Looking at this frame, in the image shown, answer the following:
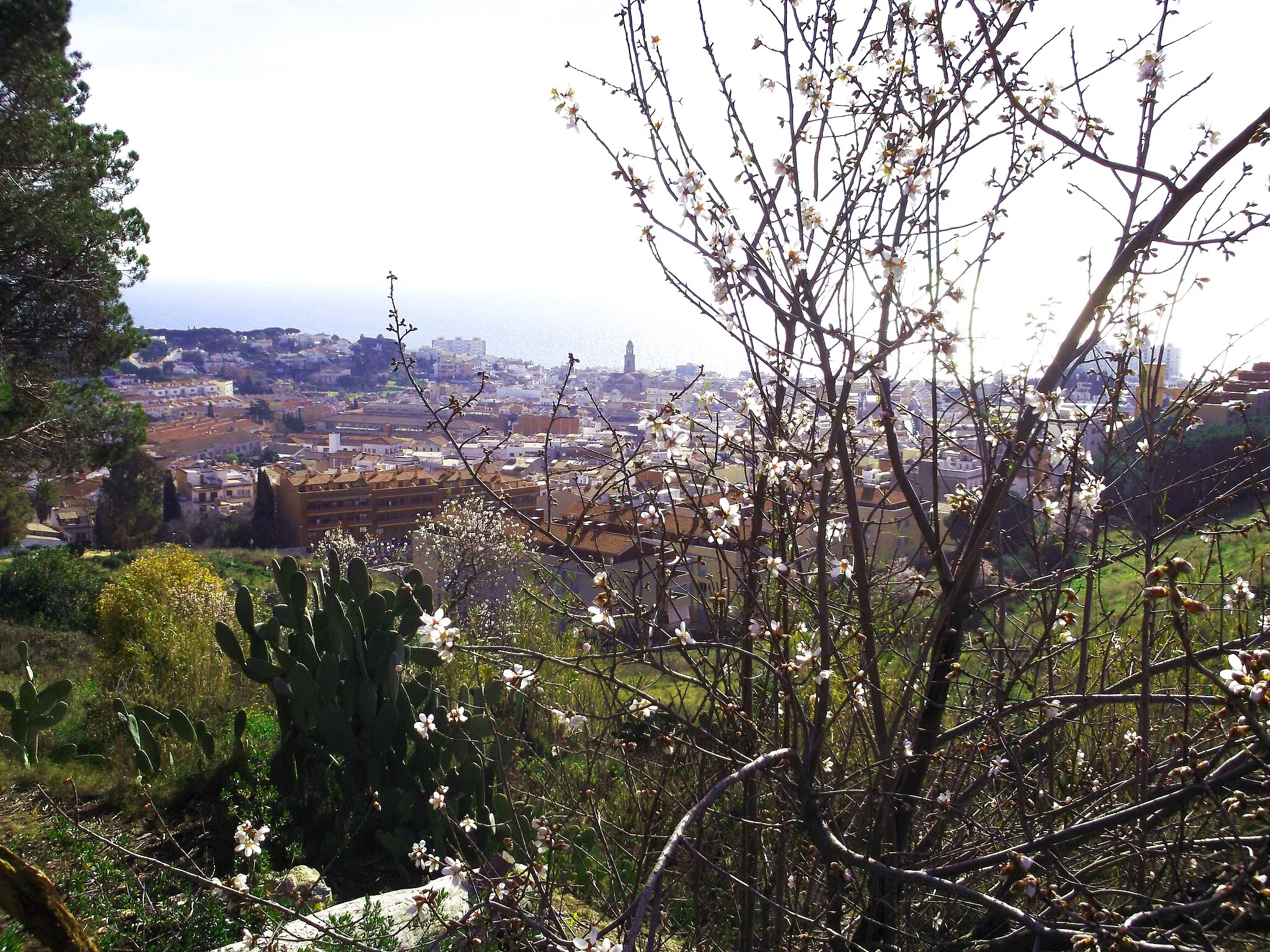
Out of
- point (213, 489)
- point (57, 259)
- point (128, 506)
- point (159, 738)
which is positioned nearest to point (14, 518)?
point (128, 506)

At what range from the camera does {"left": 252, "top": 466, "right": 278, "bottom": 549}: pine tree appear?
26234 mm

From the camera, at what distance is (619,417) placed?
4.71m

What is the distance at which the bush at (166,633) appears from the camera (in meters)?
5.24

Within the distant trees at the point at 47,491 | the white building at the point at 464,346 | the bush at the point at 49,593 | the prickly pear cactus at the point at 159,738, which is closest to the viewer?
the prickly pear cactus at the point at 159,738

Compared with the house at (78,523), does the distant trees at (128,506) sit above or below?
above

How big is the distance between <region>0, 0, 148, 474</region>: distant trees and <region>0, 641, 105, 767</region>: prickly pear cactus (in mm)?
5063

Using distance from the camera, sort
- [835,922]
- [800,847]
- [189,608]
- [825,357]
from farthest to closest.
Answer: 1. [189,608]
2. [800,847]
3. [835,922]
4. [825,357]

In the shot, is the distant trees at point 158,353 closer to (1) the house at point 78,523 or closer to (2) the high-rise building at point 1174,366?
(1) the house at point 78,523

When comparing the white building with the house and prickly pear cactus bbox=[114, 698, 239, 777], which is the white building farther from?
prickly pear cactus bbox=[114, 698, 239, 777]

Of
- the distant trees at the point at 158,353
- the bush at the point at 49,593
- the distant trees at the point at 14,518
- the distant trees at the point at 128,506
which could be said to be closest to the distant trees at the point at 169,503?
the distant trees at the point at 128,506

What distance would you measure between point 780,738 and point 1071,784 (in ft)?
2.22

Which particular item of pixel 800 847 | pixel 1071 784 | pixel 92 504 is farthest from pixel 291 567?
pixel 92 504

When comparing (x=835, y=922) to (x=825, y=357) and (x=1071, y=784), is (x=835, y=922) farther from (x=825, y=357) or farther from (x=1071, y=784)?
(x=825, y=357)

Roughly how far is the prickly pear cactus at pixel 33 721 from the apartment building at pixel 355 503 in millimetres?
16643
